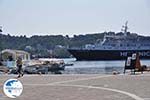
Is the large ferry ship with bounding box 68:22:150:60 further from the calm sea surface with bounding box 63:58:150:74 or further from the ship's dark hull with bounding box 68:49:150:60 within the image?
the calm sea surface with bounding box 63:58:150:74

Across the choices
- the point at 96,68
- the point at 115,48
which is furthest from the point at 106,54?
→ the point at 96,68

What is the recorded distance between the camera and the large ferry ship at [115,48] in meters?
101

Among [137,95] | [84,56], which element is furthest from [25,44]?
[137,95]

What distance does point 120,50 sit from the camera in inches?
3959

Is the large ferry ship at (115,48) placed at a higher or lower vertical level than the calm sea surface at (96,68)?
higher

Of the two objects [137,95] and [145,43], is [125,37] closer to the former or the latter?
[145,43]

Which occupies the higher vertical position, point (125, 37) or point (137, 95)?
point (125, 37)

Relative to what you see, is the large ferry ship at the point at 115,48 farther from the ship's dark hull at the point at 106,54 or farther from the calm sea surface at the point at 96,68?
the calm sea surface at the point at 96,68

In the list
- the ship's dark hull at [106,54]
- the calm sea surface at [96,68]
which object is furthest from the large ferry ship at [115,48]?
the calm sea surface at [96,68]

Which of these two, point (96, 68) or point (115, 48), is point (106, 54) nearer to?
point (115, 48)

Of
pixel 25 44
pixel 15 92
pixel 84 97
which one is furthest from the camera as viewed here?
pixel 25 44

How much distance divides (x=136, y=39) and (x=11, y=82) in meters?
98.5

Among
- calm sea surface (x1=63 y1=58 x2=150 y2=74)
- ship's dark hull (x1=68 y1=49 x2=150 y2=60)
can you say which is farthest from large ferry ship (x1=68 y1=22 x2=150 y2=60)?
calm sea surface (x1=63 y1=58 x2=150 y2=74)

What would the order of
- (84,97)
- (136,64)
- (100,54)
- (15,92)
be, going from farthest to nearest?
1. (100,54)
2. (136,64)
3. (84,97)
4. (15,92)
